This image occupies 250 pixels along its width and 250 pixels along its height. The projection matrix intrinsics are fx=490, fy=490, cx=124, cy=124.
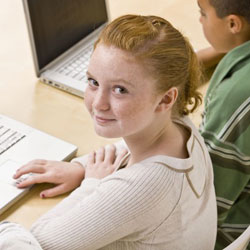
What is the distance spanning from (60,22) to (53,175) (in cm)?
58

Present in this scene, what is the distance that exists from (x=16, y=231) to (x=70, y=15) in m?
0.84

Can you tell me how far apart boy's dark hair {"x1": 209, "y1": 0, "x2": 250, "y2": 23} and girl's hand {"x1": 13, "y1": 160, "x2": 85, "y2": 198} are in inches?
20.8

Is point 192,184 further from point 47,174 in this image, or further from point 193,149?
point 47,174

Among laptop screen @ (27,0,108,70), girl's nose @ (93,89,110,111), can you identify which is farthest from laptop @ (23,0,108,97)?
girl's nose @ (93,89,110,111)

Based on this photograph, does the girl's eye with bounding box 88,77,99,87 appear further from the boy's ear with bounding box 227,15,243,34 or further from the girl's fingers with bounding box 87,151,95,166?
the boy's ear with bounding box 227,15,243,34

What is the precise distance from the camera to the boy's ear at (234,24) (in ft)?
3.96

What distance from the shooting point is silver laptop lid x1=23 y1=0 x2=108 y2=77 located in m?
1.46

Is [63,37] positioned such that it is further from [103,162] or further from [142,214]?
[142,214]

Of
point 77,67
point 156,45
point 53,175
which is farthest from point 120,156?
point 77,67

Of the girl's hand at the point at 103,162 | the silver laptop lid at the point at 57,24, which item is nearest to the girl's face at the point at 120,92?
the girl's hand at the point at 103,162

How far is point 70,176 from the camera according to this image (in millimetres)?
1213

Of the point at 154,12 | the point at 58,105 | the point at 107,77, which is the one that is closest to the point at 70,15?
the point at 58,105

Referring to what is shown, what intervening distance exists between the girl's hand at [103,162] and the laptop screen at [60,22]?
45 centimetres

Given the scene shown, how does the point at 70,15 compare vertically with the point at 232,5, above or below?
below
